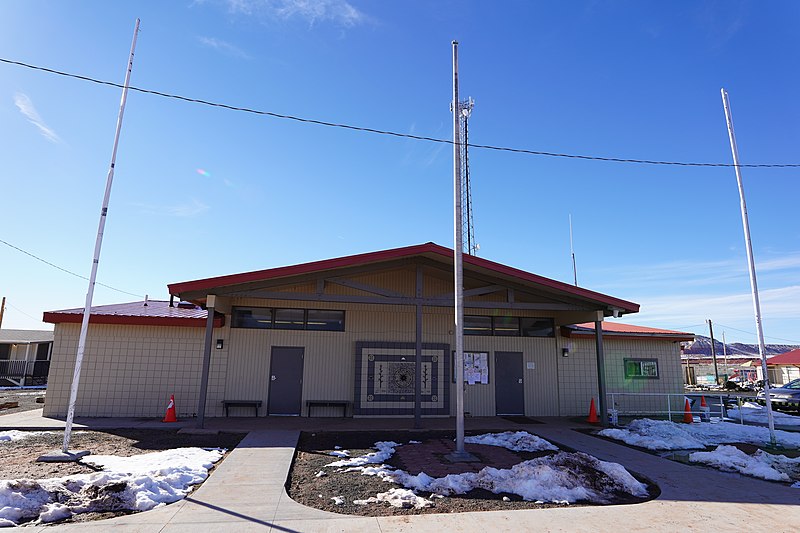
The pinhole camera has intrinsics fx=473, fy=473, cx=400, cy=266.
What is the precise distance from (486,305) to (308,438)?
19.0ft

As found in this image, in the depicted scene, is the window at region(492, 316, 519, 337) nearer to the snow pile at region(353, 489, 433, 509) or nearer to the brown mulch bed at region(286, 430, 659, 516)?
the brown mulch bed at region(286, 430, 659, 516)

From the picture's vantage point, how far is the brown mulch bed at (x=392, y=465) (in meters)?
5.96

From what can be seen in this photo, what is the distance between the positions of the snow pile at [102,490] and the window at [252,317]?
262 inches

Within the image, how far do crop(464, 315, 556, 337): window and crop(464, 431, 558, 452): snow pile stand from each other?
183 inches

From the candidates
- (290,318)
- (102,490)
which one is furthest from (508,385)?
(102,490)

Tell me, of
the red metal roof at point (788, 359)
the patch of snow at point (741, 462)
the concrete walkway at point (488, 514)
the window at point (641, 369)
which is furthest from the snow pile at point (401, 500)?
the red metal roof at point (788, 359)

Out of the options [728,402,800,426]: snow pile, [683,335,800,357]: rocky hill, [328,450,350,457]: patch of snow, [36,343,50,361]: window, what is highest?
[683,335,800,357]: rocky hill

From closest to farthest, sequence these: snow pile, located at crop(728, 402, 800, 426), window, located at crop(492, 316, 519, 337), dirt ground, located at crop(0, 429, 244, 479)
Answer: dirt ground, located at crop(0, 429, 244, 479), snow pile, located at crop(728, 402, 800, 426), window, located at crop(492, 316, 519, 337)

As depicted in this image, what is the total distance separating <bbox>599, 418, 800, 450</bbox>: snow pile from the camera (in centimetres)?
1040

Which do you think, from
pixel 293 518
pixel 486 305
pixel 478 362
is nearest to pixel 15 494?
pixel 293 518

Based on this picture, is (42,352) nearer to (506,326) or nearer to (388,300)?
(388,300)

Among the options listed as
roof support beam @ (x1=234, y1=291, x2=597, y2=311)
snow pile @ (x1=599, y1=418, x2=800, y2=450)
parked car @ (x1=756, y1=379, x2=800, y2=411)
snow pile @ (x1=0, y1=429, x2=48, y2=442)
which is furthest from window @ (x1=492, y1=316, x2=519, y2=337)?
snow pile @ (x1=0, y1=429, x2=48, y2=442)

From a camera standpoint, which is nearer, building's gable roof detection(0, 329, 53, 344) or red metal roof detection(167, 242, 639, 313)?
red metal roof detection(167, 242, 639, 313)

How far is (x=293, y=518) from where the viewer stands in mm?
5395
